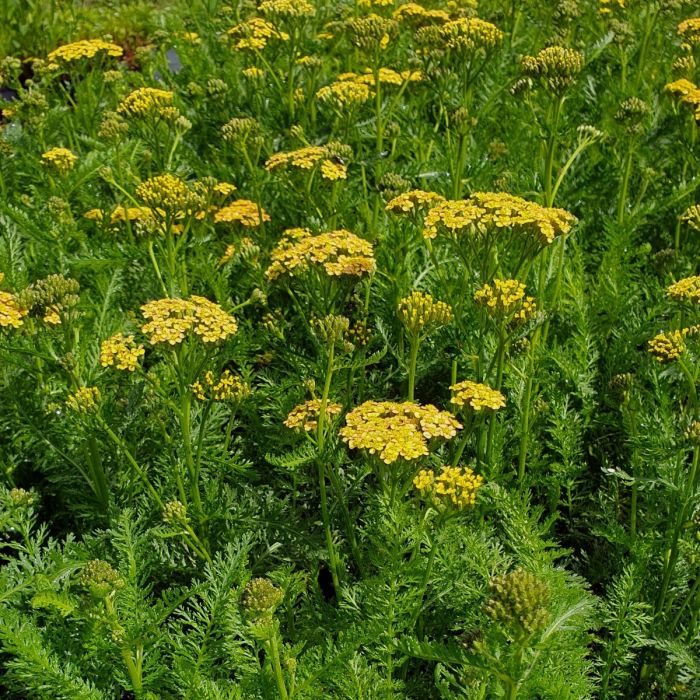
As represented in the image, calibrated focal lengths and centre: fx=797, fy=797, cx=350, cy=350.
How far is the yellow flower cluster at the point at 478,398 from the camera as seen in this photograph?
250cm

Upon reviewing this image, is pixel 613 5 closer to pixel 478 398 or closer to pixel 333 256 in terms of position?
pixel 333 256

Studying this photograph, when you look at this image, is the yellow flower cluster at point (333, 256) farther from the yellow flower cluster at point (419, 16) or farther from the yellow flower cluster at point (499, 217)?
the yellow flower cluster at point (419, 16)

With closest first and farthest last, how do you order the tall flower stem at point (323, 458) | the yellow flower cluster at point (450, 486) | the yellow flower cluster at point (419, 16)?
the yellow flower cluster at point (450, 486) < the tall flower stem at point (323, 458) < the yellow flower cluster at point (419, 16)

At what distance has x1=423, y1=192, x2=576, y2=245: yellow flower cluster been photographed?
2.79 meters

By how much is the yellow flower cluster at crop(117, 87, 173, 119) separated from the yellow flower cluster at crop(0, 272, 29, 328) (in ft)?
5.15

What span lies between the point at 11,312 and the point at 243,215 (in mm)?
1496

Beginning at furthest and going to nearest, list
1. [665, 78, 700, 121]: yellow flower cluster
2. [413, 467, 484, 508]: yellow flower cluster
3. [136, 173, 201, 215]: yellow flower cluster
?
1. [665, 78, 700, 121]: yellow flower cluster
2. [136, 173, 201, 215]: yellow flower cluster
3. [413, 467, 484, 508]: yellow flower cluster

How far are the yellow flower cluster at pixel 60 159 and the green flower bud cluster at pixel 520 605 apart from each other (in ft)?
10.4

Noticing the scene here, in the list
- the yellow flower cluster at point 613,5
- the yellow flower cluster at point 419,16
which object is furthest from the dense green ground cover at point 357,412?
the yellow flower cluster at point 419,16

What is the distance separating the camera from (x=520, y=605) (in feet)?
6.17

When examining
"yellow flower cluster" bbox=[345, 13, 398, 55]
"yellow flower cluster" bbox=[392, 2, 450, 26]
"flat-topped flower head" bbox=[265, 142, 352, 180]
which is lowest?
"flat-topped flower head" bbox=[265, 142, 352, 180]

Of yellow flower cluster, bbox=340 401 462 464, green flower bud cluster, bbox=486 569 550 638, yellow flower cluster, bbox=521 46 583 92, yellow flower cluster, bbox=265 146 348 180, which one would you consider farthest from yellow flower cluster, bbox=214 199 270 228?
green flower bud cluster, bbox=486 569 550 638

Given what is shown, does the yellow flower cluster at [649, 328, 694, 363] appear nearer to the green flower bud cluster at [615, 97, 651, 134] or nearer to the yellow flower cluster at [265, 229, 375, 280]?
the yellow flower cluster at [265, 229, 375, 280]

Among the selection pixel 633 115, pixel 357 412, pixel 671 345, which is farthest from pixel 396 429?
pixel 633 115
